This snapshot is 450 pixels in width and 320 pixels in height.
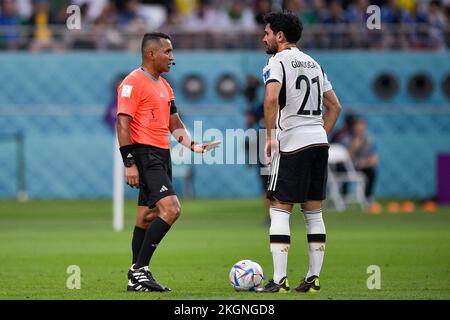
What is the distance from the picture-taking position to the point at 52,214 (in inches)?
1077

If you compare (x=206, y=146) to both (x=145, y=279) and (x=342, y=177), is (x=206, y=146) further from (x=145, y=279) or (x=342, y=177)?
(x=342, y=177)

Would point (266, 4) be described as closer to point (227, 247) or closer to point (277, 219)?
point (227, 247)

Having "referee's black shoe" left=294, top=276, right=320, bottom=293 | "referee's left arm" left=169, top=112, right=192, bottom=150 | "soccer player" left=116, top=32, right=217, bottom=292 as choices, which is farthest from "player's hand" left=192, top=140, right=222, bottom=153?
"referee's black shoe" left=294, top=276, right=320, bottom=293

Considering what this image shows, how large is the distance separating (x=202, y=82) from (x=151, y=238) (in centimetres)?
2344

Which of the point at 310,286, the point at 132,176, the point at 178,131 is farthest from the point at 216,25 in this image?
the point at 310,286

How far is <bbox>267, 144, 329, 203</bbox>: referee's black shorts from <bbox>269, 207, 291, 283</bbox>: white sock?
0.65ft

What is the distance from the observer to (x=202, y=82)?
35.0 m

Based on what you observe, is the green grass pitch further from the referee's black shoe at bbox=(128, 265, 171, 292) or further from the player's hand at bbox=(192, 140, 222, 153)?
the player's hand at bbox=(192, 140, 222, 153)

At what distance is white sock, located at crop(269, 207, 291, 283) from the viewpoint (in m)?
11.6

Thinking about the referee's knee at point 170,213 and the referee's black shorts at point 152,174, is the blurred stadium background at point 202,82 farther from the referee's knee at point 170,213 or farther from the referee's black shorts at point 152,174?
the referee's knee at point 170,213

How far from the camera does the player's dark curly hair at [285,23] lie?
38.1ft

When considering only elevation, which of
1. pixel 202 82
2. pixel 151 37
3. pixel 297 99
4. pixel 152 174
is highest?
pixel 151 37

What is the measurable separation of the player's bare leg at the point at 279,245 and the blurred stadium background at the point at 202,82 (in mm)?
21852
